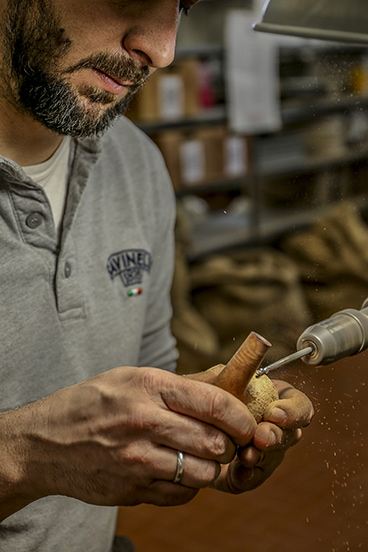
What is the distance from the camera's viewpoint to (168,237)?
1.33 m

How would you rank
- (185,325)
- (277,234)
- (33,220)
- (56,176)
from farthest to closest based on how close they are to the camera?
(277,234)
(185,325)
(56,176)
(33,220)

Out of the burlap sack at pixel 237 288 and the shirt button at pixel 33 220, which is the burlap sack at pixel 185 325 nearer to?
the burlap sack at pixel 237 288

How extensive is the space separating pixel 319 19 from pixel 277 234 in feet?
9.21

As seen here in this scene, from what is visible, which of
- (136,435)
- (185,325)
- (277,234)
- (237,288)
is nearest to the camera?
(136,435)

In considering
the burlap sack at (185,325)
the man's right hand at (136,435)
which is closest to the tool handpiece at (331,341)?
the man's right hand at (136,435)

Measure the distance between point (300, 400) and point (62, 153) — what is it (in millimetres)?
638

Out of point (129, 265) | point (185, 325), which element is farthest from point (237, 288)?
point (129, 265)

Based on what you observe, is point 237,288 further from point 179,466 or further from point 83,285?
point 179,466

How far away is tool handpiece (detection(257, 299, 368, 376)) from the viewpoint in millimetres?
714

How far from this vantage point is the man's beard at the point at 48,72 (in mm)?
884

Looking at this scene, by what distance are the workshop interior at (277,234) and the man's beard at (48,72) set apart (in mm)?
241

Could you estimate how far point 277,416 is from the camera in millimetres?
725

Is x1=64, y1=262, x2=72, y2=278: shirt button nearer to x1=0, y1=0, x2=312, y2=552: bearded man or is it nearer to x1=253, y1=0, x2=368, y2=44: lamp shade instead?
x1=0, y1=0, x2=312, y2=552: bearded man

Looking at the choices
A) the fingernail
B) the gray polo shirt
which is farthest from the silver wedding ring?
the gray polo shirt
